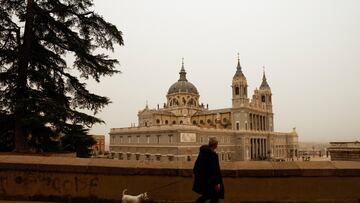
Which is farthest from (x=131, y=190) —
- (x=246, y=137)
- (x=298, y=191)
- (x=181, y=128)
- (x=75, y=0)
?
(x=246, y=137)

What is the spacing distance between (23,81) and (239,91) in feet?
207

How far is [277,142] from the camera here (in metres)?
85.8

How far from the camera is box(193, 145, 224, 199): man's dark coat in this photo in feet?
16.1

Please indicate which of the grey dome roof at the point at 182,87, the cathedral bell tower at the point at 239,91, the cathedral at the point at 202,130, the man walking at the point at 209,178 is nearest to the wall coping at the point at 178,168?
the man walking at the point at 209,178

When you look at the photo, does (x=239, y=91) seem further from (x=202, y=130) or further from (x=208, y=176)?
(x=208, y=176)

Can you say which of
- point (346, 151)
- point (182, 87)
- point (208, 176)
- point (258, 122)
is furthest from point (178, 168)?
point (182, 87)

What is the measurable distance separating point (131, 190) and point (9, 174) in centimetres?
259

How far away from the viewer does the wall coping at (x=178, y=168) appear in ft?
20.7

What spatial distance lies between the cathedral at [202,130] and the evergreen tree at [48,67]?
40812 millimetres

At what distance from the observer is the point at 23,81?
38.4 ft

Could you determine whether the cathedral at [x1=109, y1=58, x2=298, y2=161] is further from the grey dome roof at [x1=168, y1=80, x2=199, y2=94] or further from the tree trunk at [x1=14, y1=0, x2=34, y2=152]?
the tree trunk at [x1=14, y1=0, x2=34, y2=152]

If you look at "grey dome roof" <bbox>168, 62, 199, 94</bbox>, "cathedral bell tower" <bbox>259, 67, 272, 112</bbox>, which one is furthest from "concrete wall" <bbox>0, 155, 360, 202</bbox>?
"cathedral bell tower" <bbox>259, 67, 272, 112</bbox>

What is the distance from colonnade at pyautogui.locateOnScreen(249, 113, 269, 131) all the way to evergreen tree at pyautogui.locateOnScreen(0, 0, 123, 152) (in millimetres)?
65232

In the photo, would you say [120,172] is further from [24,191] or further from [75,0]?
[75,0]
